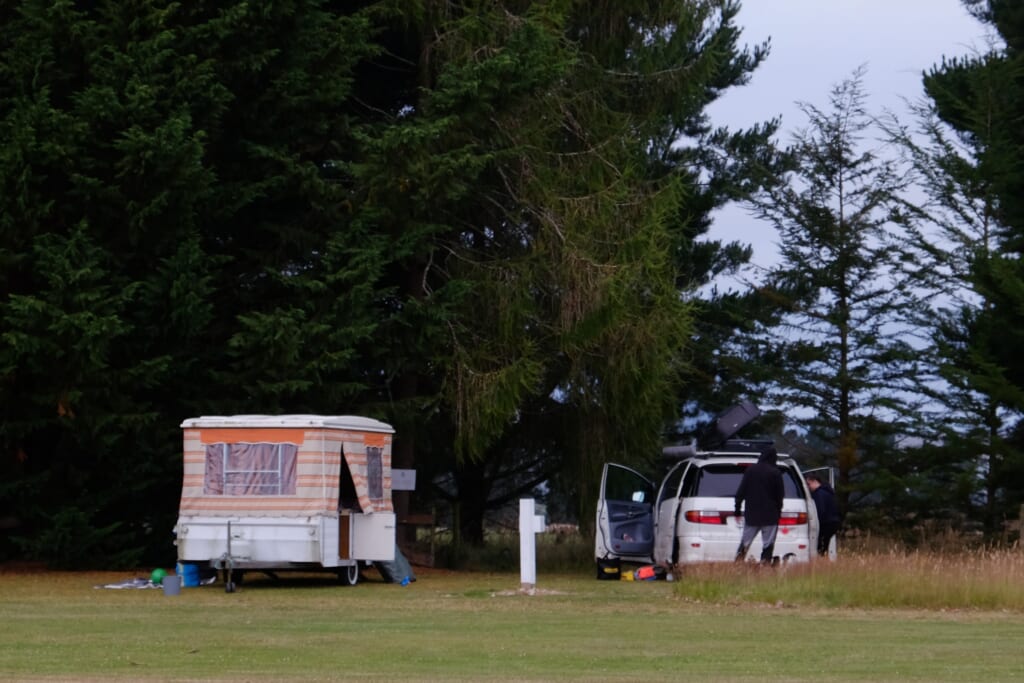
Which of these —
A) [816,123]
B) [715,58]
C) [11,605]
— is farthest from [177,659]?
[816,123]

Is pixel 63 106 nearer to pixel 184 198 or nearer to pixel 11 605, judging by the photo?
pixel 184 198

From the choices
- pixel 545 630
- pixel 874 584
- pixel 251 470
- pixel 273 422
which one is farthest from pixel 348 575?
pixel 545 630

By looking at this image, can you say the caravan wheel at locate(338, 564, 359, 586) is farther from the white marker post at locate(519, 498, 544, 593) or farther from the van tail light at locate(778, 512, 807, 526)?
the van tail light at locate(778, 512, 807, 526)

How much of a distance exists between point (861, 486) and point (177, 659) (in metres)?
21.6

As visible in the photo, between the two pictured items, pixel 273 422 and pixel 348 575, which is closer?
pixel 273 422

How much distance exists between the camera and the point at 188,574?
21172mm

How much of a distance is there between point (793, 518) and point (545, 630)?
7.56 metres

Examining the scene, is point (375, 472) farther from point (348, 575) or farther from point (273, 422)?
point (273, 422)

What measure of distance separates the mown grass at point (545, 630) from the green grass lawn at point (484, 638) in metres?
0.02

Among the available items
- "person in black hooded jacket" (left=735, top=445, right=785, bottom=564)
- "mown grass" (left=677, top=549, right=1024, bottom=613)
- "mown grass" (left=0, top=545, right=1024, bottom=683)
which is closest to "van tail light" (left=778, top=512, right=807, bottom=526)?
"person in black hooded jacket" (left=735, top=445, right=785, bottom=564)

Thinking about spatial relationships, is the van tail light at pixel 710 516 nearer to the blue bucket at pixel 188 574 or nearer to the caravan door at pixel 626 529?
the caravan door at pixel 626 529

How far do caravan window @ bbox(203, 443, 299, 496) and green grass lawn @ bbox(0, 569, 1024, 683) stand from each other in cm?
132

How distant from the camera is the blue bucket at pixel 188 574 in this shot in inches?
829

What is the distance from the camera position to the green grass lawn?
35.6ft
